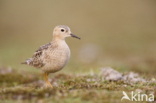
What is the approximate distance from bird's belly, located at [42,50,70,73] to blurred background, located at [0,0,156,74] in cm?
1113

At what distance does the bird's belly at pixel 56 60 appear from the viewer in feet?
26.1

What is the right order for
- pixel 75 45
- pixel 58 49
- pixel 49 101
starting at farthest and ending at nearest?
pixel 75 45
pixel 58 49
pixel 49 101

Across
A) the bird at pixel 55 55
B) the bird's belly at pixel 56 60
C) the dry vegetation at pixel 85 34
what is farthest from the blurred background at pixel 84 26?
the bird's belly at pixel 56 60

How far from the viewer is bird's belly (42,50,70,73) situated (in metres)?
7.94

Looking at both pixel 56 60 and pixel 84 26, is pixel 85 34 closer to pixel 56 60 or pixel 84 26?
pixel 84 26

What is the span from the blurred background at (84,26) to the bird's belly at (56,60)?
36.5ft

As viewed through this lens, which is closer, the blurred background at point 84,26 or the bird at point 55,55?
the bird at point 55,55

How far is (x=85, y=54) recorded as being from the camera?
73.2ft

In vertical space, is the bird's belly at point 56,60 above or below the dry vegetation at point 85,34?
below

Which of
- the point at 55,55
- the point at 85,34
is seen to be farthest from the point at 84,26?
the point at 55,55

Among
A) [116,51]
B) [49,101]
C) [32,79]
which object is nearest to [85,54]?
[116,51]

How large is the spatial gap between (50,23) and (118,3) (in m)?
12.2

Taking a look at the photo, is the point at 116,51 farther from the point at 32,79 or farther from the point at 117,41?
the point at 32,79

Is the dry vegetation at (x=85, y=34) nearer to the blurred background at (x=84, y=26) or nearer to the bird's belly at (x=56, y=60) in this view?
the blurred background at (x=84, y=26)
